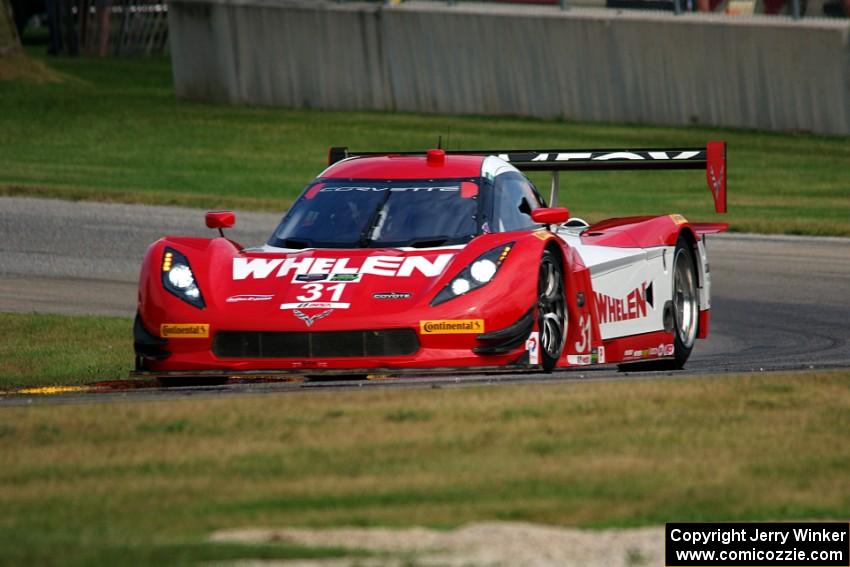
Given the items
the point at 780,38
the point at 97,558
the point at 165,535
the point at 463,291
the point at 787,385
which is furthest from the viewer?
the point at 780,38

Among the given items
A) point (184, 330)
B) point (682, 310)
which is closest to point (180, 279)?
point (184, 330)

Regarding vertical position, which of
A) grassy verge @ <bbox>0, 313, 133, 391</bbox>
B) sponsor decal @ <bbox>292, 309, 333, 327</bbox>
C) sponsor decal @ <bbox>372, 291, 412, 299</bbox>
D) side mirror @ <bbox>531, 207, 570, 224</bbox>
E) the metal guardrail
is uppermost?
the metal guardrail

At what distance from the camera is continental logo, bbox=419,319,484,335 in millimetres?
9570

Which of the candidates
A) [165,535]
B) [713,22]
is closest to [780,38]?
[713,22]

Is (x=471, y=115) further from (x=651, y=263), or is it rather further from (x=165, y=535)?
(x=165, y=535)

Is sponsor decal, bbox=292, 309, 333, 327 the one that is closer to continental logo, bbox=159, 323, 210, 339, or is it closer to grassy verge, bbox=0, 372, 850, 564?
continental logo, bbox=159, 323, 210, 339

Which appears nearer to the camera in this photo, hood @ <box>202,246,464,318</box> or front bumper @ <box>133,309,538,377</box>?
front bumper @ <box>133,309,538,377</box>

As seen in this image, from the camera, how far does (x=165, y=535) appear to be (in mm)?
5777

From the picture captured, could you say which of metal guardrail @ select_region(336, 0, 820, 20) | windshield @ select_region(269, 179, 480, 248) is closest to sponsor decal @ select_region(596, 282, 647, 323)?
windshield @ select_region(269, 179, 480, 248)

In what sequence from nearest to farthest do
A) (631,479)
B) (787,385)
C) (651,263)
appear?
(631,479) → (787,385) → (651,263)

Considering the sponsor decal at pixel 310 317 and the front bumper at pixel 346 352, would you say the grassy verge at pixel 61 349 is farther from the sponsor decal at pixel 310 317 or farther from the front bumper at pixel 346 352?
the sponsor decal at pixel 310 317

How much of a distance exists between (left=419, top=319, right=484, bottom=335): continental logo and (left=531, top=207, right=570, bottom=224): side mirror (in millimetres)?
1102

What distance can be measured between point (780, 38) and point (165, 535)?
22.3m

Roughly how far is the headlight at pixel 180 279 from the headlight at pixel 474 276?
1.33 meters
